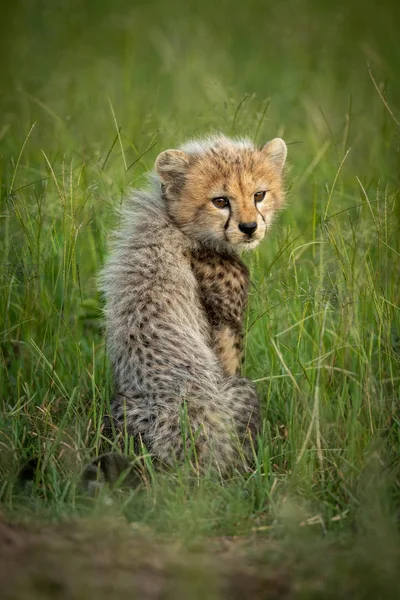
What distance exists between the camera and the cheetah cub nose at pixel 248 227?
4.09 m

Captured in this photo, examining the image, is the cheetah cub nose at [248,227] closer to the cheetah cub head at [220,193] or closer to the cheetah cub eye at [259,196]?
the cheetah cub head at [220,193]

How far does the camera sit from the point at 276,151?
4.46m

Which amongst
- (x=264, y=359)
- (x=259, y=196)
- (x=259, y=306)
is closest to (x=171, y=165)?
(x=259, y=196)

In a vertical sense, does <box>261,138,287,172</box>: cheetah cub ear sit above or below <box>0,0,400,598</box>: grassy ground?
above

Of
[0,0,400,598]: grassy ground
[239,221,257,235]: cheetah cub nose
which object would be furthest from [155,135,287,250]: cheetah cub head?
[0,0,400,598]: grassy ground

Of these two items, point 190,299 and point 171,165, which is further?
point 171,165

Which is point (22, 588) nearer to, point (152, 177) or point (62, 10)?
point (152, 177)

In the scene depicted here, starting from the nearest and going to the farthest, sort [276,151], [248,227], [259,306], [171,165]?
1. [248,227]
2. [171,165]
3. [276,151]
4. [259,306]

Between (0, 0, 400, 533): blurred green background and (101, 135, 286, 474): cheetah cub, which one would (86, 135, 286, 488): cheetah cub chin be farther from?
(0, 0, 400, 533): blurred green background

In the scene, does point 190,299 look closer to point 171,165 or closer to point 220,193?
point 220,193

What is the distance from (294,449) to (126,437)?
0.67 metres

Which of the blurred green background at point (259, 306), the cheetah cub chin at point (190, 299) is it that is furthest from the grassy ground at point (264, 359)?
the cheetah cub chin at point (190, 299)

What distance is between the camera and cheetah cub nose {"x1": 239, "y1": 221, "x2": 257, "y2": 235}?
13.4 feet

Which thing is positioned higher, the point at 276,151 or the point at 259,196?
the point at 276,151
